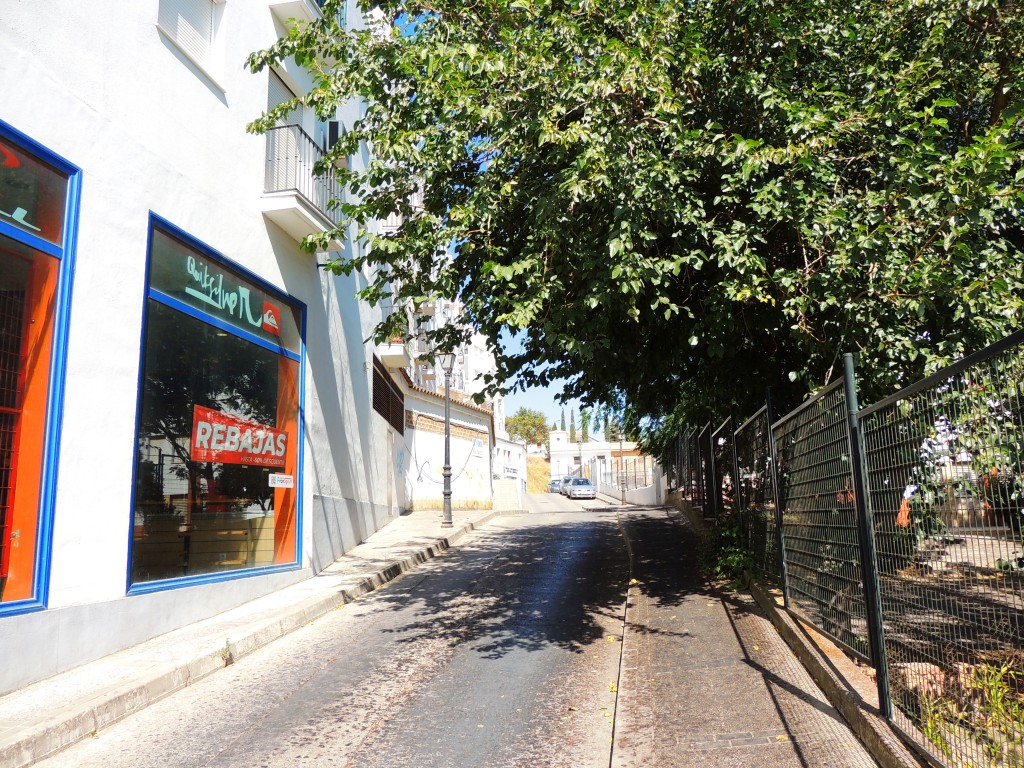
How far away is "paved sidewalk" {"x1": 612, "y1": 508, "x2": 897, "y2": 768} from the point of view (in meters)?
4.06

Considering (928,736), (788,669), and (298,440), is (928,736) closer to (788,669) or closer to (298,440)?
(788,669)

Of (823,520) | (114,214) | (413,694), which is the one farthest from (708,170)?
(114,214)

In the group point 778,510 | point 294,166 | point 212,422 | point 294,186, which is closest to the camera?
point 778,510

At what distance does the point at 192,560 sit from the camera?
8359 mm

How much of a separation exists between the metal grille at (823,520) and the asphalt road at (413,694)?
64.1 inches

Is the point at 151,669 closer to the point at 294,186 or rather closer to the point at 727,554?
the point at 727,554

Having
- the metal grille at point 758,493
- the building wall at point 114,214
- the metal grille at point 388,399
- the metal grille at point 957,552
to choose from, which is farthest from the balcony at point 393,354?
the metal grille at point 957,552

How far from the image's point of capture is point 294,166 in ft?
37.0

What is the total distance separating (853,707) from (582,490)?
1547 inches

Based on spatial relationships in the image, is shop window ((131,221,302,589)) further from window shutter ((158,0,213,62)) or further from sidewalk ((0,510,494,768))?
window shutter ((158,0,213,62))

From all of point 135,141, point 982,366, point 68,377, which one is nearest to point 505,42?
point 135,141

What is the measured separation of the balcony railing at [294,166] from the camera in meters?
10.7

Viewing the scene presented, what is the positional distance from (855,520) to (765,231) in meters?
2.91

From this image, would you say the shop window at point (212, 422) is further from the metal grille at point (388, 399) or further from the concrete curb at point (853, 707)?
the metal grille at point (388, 399)
